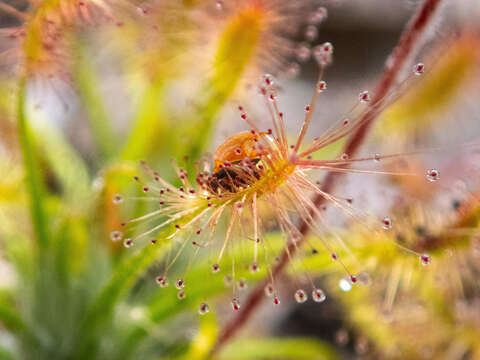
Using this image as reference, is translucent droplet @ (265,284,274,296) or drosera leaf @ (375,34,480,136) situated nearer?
translucent droplet @ (265,284,274,296)

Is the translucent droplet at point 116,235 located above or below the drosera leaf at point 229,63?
below

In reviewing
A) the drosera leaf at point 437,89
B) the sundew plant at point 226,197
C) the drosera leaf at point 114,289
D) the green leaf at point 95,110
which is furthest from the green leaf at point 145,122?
the drosera leaf at point 437,89

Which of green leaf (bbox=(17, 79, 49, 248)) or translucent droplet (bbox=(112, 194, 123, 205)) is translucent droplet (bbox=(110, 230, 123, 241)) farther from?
green leaf (bbox=(17, 79, 49, 248))

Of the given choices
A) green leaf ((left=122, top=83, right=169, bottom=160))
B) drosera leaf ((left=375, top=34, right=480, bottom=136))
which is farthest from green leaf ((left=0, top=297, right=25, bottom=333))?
drosera leaf ((left=375, top=34, right=480, bottom=136))

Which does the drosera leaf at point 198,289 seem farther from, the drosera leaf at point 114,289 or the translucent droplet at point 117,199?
the translucent droplet at point 117,199

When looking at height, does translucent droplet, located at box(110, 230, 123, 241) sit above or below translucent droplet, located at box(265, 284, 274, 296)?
above

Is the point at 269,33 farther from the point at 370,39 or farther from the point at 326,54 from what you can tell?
the point at 370,39

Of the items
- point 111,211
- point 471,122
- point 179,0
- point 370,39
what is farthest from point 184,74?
point 370,39

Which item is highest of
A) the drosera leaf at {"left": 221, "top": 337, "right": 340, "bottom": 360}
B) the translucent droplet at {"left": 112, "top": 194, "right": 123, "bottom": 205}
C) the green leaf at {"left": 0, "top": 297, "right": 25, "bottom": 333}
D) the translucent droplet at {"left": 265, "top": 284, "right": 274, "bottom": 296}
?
the translucent droplet at {"left": 112, "top": 194, "right": 123, "bottom": 205}

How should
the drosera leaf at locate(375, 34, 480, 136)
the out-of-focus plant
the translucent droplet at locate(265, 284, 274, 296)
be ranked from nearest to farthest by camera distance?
the translucent droplet at locate(265, 284, 274, 296) < the out-of-focus plant < the drosera leaf at locate(375, 34, 480, 136)

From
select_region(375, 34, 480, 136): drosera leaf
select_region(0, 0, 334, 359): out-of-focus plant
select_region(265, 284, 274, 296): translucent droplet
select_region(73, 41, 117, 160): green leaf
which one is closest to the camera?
select_region(265, 284, 274, 296): translucent droplet
